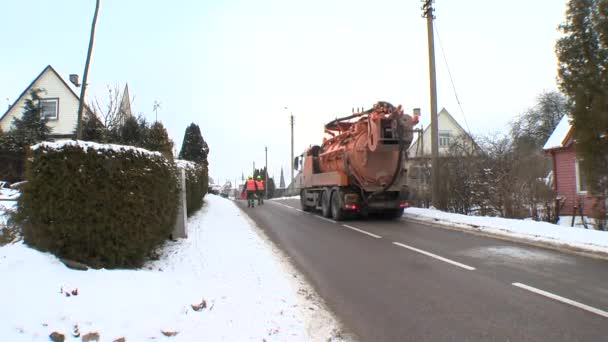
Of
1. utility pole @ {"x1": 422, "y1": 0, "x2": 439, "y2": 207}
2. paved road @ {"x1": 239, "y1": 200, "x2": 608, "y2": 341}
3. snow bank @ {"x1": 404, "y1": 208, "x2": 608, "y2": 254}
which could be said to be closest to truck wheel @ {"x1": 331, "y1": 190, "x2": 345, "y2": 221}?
snow bank @ {"x1": 404, "y1": 208, "x2": 608, "y2": 254}

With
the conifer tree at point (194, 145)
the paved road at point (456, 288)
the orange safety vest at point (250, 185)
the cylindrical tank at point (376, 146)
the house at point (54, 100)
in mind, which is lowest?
the paved road at point (456, 288)

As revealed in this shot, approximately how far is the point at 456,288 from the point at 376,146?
26.1ft

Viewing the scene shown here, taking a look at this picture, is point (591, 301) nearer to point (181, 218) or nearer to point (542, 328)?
point (542, 328)

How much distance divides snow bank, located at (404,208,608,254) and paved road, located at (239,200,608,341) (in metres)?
0.67

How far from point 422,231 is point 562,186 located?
36.3ft

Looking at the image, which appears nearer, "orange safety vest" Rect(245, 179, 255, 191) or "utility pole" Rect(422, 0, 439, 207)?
"utility pole" Rect(422, 0, 439, 207)

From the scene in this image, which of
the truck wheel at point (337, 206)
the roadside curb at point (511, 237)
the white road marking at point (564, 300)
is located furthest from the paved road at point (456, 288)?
the truck wheel at point (337, 206)

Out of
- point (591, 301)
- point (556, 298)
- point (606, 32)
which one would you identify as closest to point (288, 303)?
point (556, 298)

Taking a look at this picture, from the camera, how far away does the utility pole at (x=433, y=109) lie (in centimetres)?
1527

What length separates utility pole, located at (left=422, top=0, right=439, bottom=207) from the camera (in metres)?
15.3

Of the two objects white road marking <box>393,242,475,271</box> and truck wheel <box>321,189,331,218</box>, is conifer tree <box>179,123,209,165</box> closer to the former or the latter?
truck wheel <box>321,189,331,218</box>

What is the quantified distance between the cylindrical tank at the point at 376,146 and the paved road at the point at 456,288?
14.3 feet

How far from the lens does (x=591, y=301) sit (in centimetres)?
492

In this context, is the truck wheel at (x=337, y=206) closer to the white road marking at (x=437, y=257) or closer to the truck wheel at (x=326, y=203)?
the truck wheel at (x=326, y=203)
